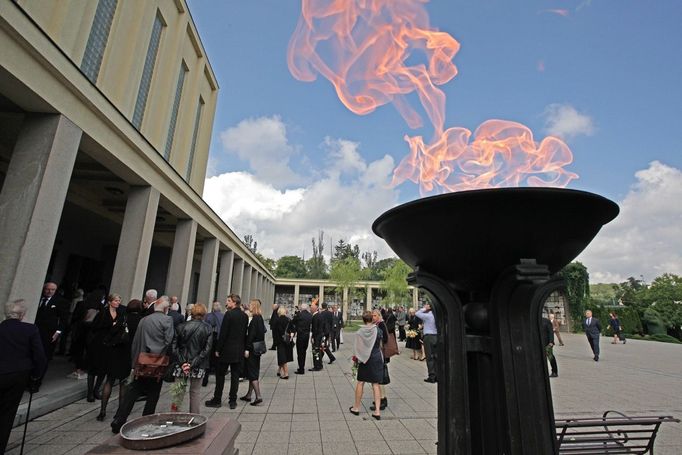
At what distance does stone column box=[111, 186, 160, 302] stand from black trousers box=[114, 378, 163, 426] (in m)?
4.12

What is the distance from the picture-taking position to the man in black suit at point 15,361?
3.56 meters

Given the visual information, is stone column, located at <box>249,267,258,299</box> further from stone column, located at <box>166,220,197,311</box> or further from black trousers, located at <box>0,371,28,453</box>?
black trousers, located at <box>0,371,28,453</box>

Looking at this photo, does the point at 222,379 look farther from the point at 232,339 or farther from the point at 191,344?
the point at 191,344

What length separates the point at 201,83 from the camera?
18516 millimetres

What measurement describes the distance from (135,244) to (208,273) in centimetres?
617

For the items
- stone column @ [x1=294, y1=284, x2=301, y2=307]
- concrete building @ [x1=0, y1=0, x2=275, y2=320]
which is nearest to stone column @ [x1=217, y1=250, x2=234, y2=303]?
concrete building @ [x1=0, y1=0, x2=275, y2=320]

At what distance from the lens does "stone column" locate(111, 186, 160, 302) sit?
27.2ft

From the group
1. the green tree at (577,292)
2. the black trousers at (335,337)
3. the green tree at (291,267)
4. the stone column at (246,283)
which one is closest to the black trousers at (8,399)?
the black trousers at (335,337)

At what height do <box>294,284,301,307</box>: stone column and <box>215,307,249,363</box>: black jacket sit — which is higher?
<box>294,284,301,307</box>: stone column

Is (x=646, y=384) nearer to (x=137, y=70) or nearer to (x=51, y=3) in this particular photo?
(x=51, y=3)

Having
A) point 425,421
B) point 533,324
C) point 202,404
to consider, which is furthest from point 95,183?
point 533,324

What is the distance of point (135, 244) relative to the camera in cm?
859

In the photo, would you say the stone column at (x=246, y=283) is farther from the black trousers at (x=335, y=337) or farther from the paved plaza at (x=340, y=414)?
the paved plaza at (x=340, y=414)

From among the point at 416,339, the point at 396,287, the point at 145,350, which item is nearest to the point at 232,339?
the point at 145,350
